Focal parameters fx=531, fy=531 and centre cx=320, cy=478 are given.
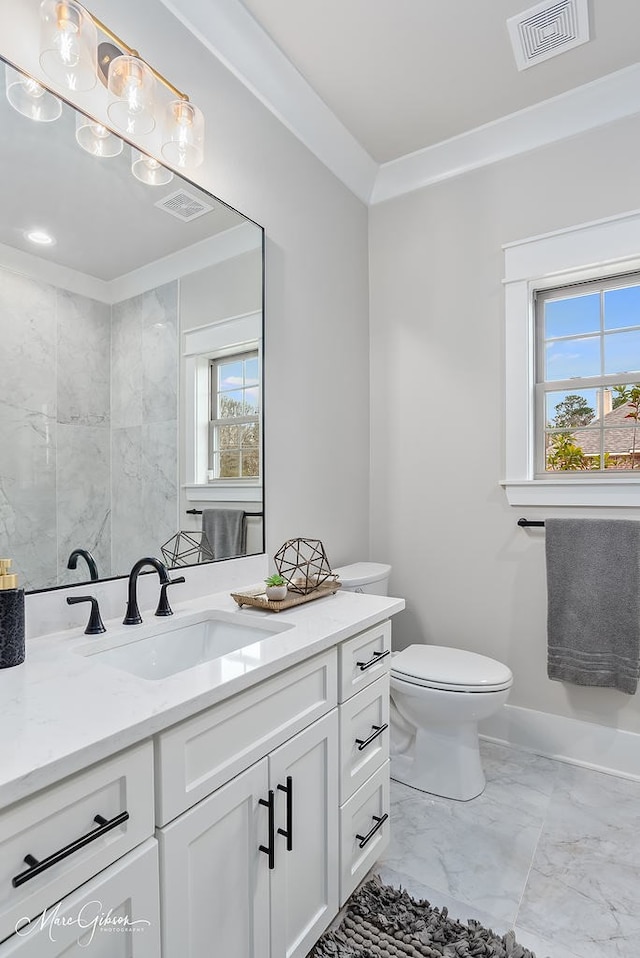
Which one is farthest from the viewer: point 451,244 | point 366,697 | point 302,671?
point 451,244

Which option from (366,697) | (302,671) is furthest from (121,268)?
(366,697)

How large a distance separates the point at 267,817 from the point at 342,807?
0.35 metres

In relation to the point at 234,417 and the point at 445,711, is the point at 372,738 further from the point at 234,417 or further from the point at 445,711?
the point at 234,417

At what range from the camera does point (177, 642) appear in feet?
4.48

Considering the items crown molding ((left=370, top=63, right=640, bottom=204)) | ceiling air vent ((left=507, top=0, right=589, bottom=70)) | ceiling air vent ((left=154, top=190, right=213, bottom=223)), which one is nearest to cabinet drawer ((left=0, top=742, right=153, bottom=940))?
ceiling air vent ((left=154, top=190, right=213, bottom=223))

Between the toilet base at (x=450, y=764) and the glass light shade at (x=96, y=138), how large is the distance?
2.11 metres

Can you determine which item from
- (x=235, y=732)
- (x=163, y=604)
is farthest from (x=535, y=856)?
(x=163, y=604)

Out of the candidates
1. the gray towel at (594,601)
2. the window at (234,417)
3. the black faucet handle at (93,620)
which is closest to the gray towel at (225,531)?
the window at (234,417)

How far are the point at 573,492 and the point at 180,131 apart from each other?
1.90 metres

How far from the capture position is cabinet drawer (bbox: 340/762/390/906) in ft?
4.40

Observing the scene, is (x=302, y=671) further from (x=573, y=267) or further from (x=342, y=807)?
(x=573, y=267)

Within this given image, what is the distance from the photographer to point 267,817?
1.05 meters

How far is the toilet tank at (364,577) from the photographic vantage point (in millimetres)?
2197

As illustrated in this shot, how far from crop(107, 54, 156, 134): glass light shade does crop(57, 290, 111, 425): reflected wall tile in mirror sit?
0.50 meters
